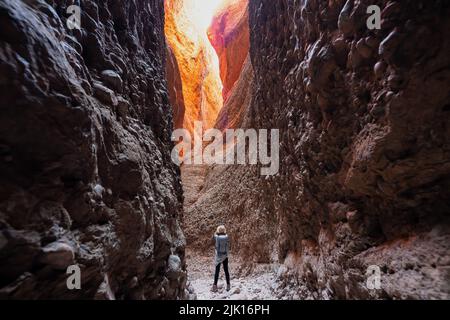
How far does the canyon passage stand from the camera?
4.68 ft

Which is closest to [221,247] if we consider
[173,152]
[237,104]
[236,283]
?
[236,283]

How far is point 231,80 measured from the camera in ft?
74.7

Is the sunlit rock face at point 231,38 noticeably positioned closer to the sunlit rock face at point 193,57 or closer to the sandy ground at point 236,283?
the sunlit rock face at point 193,57

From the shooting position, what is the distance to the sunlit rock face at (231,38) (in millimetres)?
21625

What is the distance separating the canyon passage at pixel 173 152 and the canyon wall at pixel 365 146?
1 centimetres

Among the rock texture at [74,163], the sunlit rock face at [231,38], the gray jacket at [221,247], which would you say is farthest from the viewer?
the sunlit rock face at [231,38]

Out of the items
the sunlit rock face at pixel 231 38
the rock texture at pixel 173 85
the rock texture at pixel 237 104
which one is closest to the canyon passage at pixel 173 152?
the rock texture at pixel 173 85

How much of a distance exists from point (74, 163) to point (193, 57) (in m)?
28.6

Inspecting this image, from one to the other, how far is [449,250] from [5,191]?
9.36 ft

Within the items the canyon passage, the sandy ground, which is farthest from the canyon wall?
the sandy ground

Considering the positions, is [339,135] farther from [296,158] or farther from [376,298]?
[376,298]

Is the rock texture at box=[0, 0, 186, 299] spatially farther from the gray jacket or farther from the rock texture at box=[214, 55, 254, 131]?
the rock texture at box=[214, 55, 254, 131]

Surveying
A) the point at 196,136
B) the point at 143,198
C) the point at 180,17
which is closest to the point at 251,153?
the point at 143,198

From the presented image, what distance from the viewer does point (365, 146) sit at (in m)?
2.53
